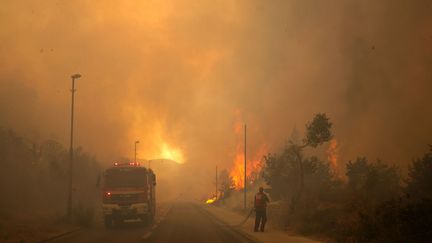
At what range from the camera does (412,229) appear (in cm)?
1484

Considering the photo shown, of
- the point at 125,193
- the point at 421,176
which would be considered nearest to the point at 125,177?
the point at 125,193

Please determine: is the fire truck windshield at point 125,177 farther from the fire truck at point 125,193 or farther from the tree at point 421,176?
the tree at point 421,176

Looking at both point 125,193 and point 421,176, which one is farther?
point 421,176

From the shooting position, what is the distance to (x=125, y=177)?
27.6 meters

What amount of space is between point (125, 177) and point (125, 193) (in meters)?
1.07

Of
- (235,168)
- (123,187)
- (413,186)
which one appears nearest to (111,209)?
(123,187)

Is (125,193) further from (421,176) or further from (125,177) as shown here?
(421,176)

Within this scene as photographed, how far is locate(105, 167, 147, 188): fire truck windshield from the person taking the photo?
89.8 ft

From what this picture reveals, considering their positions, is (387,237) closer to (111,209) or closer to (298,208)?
(298,208)

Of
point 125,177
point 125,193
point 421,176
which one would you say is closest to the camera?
point 125,193

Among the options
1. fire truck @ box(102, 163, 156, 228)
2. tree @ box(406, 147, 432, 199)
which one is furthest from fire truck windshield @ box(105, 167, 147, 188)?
tree @ box(406, 147, 432, 199)

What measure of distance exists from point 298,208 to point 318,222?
13.2 feet

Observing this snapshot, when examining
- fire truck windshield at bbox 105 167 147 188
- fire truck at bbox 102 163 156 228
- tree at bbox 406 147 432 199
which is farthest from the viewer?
tree at bbox 406 147 432 199

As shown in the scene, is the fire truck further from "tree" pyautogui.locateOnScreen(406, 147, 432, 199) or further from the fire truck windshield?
"tree" pyautogui.locateOnScreen(406, 147, 432, 199)
